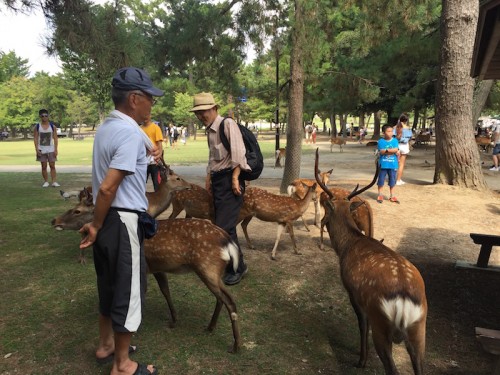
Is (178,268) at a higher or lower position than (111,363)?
higher

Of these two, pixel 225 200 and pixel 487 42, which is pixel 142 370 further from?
pixel 487 42

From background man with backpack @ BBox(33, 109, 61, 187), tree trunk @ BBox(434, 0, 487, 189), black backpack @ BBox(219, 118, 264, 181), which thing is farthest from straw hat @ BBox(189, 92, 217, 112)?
tree trunk @ BBox(434, 0, 487, 189)

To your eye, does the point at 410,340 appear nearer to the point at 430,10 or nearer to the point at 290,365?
the point at 290,365

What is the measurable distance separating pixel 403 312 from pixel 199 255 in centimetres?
155

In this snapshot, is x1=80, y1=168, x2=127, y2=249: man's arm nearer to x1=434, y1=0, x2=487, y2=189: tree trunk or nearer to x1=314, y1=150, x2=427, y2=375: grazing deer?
x1=314, y1=150, x2=427, y2=375: grazing deer

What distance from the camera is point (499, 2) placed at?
3027 millimetres

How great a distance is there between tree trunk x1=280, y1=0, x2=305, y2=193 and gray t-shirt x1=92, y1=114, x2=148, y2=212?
6719 millimetres

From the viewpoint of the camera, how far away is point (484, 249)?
445 centimetres

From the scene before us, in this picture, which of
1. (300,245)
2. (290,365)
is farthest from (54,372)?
(300,245)

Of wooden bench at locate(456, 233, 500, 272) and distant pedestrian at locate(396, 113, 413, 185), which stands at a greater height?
distant pedestrian at locate(396, 113, 413, 185)

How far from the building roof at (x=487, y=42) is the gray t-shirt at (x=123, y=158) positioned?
298 cm

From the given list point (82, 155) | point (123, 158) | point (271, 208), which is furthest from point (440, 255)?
point (82, 155)

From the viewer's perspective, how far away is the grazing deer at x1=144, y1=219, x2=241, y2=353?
10.0 ft

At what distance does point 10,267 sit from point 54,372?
247cm
